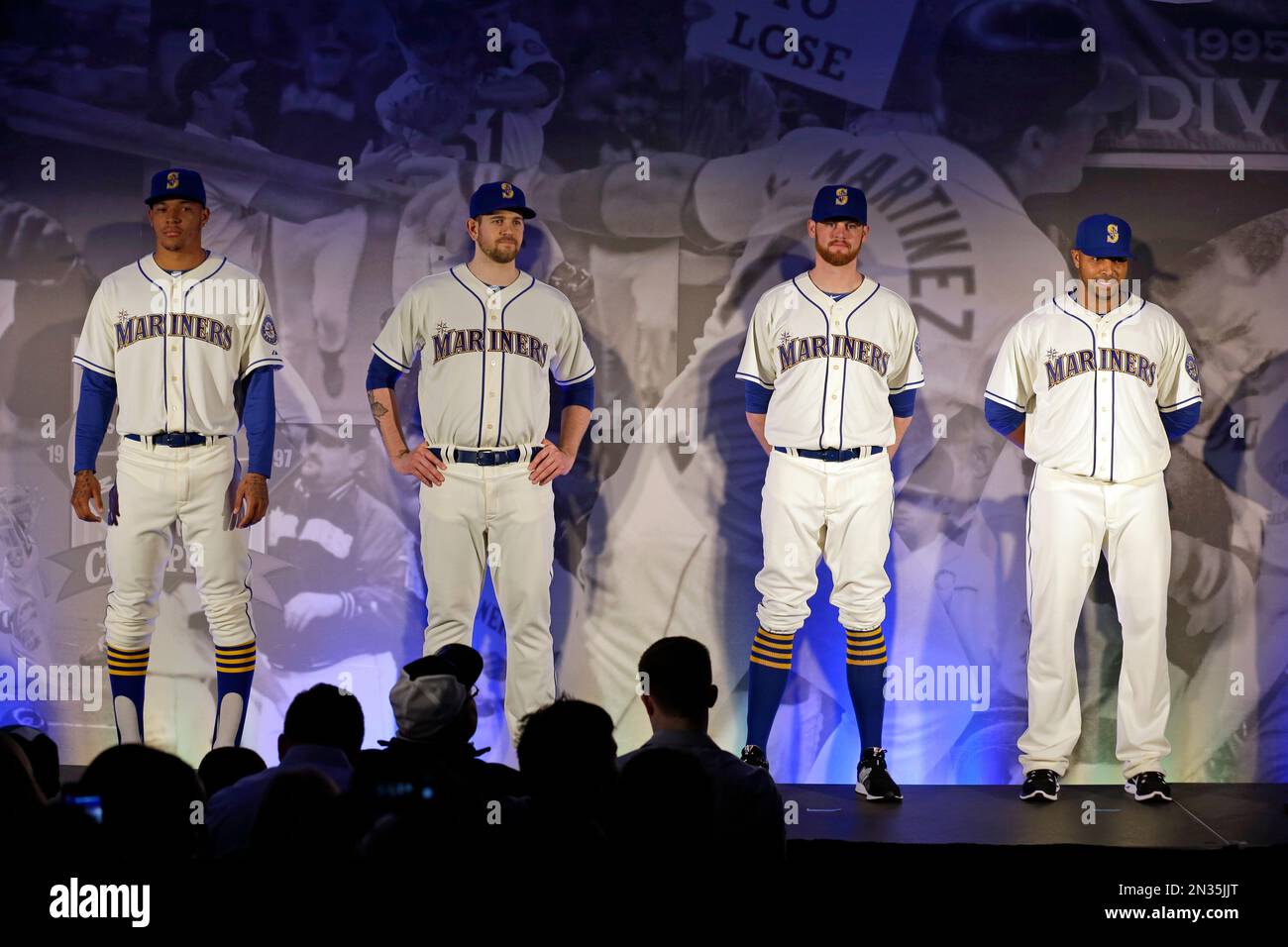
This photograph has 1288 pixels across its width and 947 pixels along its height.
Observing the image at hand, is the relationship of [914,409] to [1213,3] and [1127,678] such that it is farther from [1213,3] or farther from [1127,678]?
[1213,3]

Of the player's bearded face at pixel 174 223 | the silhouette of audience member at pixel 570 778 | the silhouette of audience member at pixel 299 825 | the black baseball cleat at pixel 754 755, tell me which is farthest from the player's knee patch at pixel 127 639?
the silhouette of audience member at pixel 299 825

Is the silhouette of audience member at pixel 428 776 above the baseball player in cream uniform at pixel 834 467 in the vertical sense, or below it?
below

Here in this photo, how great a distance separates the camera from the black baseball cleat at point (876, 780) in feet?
17.8

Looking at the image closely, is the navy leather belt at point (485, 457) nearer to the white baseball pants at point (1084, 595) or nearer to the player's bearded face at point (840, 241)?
the player's bearded face at point (840, 241)

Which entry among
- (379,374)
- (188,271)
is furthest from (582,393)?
(188,271)

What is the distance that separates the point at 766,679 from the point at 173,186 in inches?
116

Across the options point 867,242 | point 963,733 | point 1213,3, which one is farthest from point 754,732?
point 1213,3

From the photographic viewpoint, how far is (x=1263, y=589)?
604cm

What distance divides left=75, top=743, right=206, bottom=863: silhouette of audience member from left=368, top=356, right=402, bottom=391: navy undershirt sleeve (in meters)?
3.07

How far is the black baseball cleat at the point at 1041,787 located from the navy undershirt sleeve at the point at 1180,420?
1401mm

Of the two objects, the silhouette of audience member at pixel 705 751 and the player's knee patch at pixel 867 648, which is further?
the player's knee patch at pixel 867 648
